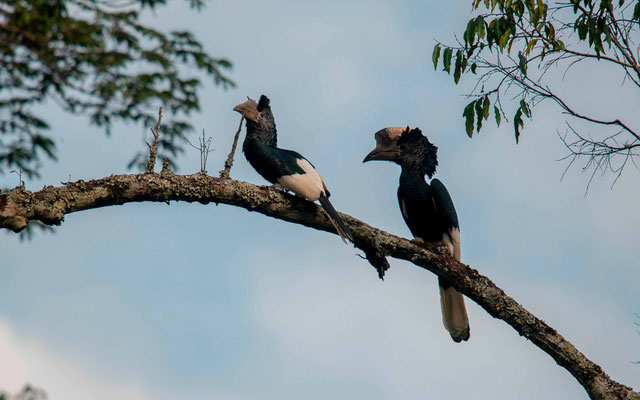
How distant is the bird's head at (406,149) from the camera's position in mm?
5840

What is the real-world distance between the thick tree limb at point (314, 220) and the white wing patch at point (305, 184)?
6 centimetres

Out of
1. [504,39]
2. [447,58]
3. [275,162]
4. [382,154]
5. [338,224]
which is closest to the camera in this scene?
[338,224]

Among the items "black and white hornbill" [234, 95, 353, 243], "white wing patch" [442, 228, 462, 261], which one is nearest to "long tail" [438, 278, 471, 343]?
"white wing patch" [442, 228, 462, 261]

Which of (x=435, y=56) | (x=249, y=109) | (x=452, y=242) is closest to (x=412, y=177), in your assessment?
(x=452, y=242)

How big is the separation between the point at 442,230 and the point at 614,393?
171 cm

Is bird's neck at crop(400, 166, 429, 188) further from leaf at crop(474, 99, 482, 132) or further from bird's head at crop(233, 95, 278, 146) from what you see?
bird's head at crop(233, 95, 278, 146)

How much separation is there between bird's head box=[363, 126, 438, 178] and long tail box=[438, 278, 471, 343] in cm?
98

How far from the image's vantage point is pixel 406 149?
19.4 ft

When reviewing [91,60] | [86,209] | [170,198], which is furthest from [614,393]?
[91,60]

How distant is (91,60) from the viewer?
7.08m

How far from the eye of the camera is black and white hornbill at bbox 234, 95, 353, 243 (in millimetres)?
4387

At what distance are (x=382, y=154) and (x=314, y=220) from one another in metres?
1.79

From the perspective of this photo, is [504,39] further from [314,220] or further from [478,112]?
[314,220]

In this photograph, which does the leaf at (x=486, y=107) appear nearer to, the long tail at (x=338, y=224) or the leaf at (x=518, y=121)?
the leaf at (x=518, y=121)
